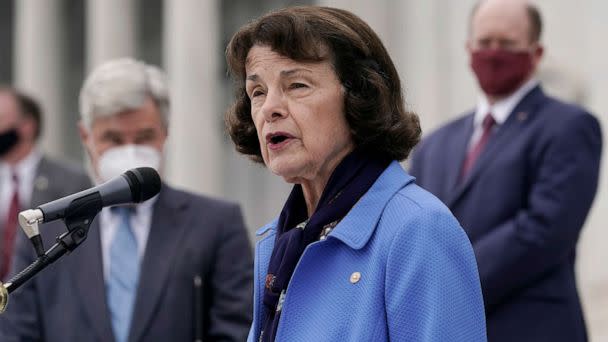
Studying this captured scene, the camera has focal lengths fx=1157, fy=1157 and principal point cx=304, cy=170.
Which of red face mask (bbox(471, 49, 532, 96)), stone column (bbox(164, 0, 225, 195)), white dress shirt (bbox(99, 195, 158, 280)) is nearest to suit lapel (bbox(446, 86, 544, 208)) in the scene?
red face mask (bbox(471, 49, 532, 96))

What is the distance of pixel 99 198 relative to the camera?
12.1 feet

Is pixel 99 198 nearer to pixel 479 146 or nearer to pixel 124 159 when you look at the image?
pixel 124 159

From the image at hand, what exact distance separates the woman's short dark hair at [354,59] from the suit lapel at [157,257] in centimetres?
177

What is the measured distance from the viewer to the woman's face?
3682 mm

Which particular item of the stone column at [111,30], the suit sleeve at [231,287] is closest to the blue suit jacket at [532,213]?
the suit sleeve at [231,287]

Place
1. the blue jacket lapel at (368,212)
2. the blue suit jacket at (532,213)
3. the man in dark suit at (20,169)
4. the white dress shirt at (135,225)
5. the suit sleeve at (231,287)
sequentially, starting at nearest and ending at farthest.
A: 1. the blue jacket lapel at (368,212)
2. the suit sleeve at (231,287)
3. the white dress shirt at (135,225)
4. the blue suit jacket at (532,213)
5. the man in dark suit at (20,169)

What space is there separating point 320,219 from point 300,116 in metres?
0.33

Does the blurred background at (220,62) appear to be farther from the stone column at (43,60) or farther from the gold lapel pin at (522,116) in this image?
the gold lapel pin at (522,116)

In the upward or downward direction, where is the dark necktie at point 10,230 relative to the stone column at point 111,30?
upward

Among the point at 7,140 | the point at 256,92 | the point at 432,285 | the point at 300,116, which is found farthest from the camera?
the point at 7,140

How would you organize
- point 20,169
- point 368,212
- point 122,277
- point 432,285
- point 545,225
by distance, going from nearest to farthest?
point 432,285
point 368,212
point 122,277
point 545,225
point 20,169

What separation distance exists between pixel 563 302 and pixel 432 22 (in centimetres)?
1058

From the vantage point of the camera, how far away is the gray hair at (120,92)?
5586mm

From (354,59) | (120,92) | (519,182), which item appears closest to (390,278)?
(354,59)
